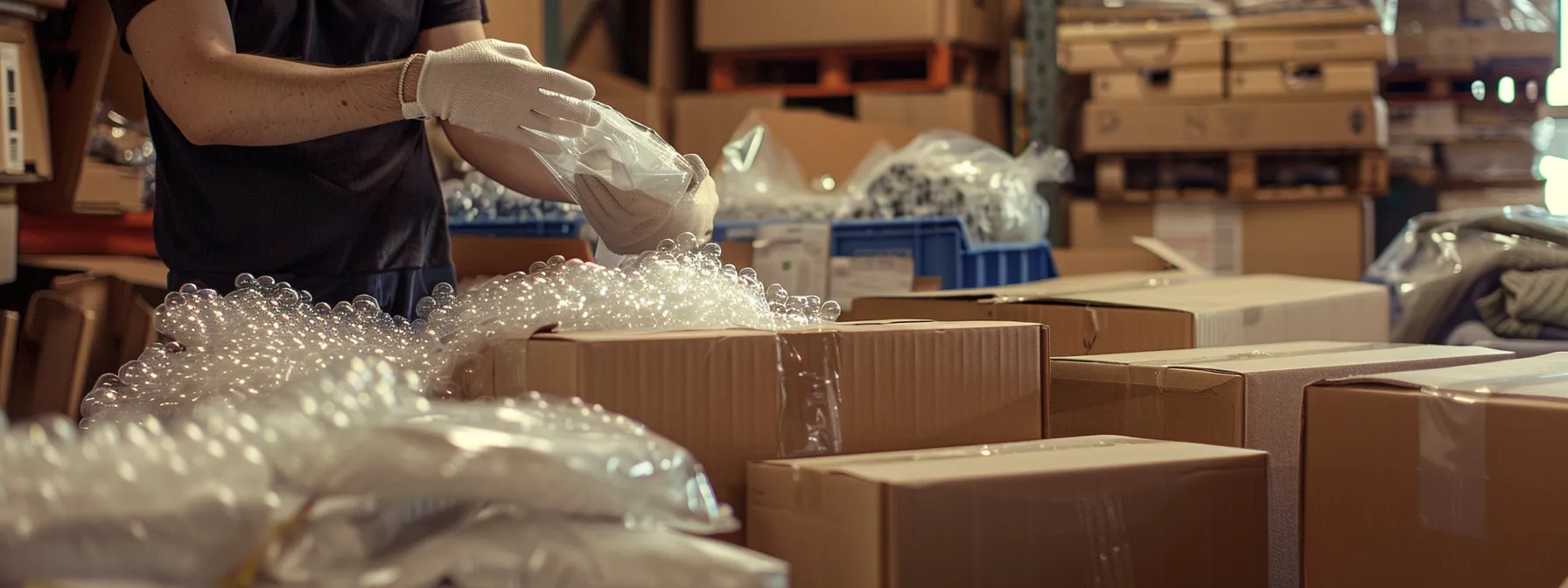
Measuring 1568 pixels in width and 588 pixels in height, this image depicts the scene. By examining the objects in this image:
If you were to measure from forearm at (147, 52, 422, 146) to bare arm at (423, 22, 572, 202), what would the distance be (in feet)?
1.11

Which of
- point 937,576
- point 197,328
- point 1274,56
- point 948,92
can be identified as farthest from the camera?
point 948,92

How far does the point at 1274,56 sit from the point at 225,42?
3.38 meters

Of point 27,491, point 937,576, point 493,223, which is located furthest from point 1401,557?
point 493,223

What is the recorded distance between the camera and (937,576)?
101 centimetres

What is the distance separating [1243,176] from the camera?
4.16 meters

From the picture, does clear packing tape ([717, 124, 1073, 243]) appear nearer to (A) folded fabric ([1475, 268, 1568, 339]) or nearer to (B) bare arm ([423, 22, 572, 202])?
(A) folded fabric ([1475, 268, 1568, 339])

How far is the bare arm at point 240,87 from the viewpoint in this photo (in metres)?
1.49

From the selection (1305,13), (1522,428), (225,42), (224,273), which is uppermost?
(1305,13)

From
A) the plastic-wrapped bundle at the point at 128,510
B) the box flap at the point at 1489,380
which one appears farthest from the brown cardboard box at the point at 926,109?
the plastic-wrapped bundle at the point at 128,510

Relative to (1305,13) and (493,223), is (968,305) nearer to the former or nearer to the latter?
(493,223)

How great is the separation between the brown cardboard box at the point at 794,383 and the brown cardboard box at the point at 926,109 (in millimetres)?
3091

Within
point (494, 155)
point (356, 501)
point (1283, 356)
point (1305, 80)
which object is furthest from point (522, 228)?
point (1305, 80)

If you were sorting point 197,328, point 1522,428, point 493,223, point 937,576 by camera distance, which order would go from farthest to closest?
point 493,223 < point 197,328 < point 1522,428 < point 937,576

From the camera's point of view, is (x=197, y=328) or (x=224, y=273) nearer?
(x=197, y=328)
